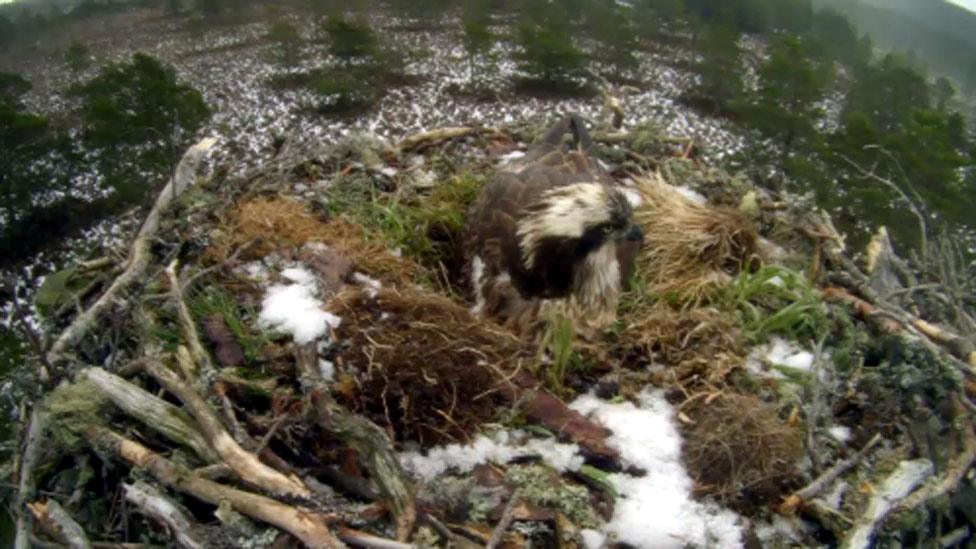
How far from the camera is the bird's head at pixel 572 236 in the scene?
9.00ft

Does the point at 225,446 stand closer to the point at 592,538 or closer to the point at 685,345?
the point at 592,538

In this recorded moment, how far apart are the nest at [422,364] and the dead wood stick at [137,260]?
2.57 ft

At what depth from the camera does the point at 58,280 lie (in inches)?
129

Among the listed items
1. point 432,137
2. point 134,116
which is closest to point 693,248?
point 432,137

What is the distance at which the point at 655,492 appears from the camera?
212 cm

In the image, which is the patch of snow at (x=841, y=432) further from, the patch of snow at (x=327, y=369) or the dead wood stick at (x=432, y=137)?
the dead wood stick at (x=432, y=137)

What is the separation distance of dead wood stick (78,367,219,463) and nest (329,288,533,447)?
44 centimetres

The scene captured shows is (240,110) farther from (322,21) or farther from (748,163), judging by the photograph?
(748,163)

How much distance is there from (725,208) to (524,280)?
132 centimetres

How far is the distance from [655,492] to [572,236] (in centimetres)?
104

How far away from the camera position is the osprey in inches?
109

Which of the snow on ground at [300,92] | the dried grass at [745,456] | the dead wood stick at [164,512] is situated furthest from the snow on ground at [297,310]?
the snow on ground at [300,92]

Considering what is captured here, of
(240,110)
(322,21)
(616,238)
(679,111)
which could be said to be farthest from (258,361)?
(322,21)

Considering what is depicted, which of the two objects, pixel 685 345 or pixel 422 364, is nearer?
pixel 422 364
